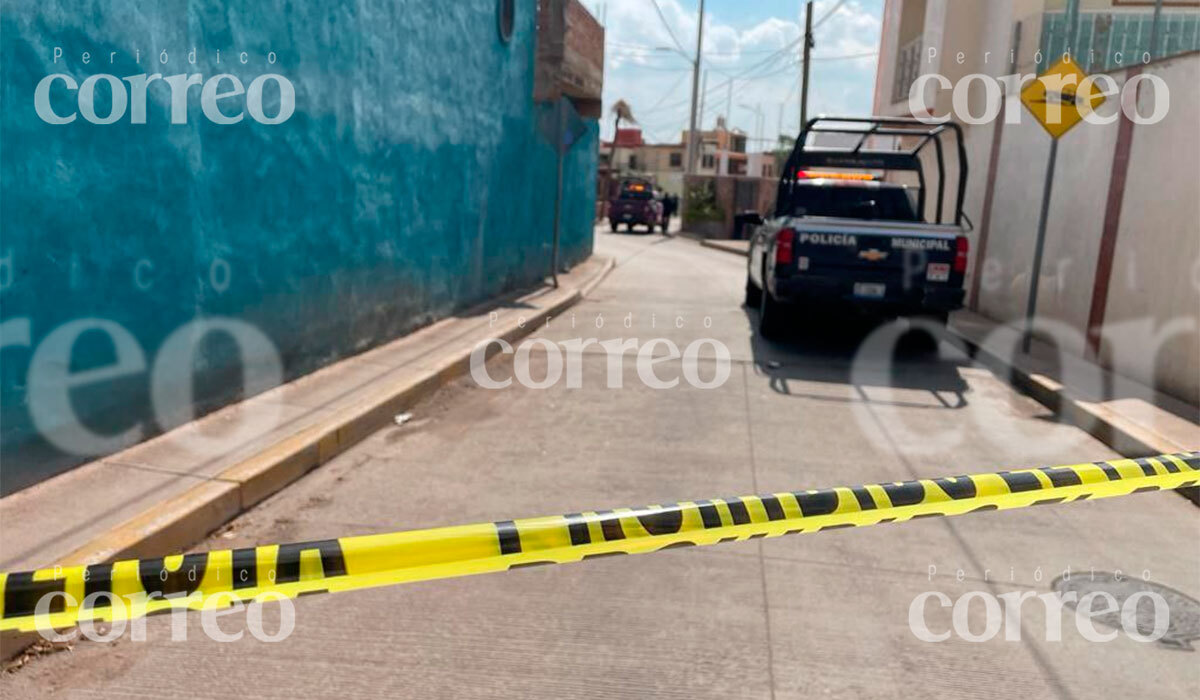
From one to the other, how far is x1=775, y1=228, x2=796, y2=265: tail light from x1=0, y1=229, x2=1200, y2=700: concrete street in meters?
1.84

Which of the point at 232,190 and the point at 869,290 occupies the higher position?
the point at 232,190

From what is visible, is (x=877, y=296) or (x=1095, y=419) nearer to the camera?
(x=1095, y=419)

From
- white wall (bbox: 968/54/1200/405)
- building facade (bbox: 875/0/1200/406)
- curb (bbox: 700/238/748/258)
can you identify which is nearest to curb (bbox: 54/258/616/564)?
white wall (bbox: 968/54/1200/405)

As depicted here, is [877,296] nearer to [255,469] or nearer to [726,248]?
[255,469]

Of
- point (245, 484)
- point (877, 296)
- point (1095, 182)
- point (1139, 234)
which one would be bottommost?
point (245, 484)

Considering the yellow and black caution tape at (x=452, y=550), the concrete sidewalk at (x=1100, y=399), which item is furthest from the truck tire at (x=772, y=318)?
the yellow and black caution tape at (x=452, y=550)

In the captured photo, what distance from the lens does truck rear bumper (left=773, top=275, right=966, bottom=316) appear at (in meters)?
8.98

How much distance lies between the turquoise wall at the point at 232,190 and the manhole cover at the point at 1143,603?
492 centimetres

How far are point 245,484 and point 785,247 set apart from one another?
6127 millimetres

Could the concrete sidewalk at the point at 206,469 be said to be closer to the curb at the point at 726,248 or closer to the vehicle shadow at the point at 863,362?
the vehicle shadow at the point at 863,362

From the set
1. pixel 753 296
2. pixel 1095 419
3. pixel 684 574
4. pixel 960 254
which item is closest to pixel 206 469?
pixel 684 574

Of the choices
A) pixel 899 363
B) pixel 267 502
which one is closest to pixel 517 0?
pixel 899 363

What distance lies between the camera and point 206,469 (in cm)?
477

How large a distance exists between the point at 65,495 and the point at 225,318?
1.82 m
